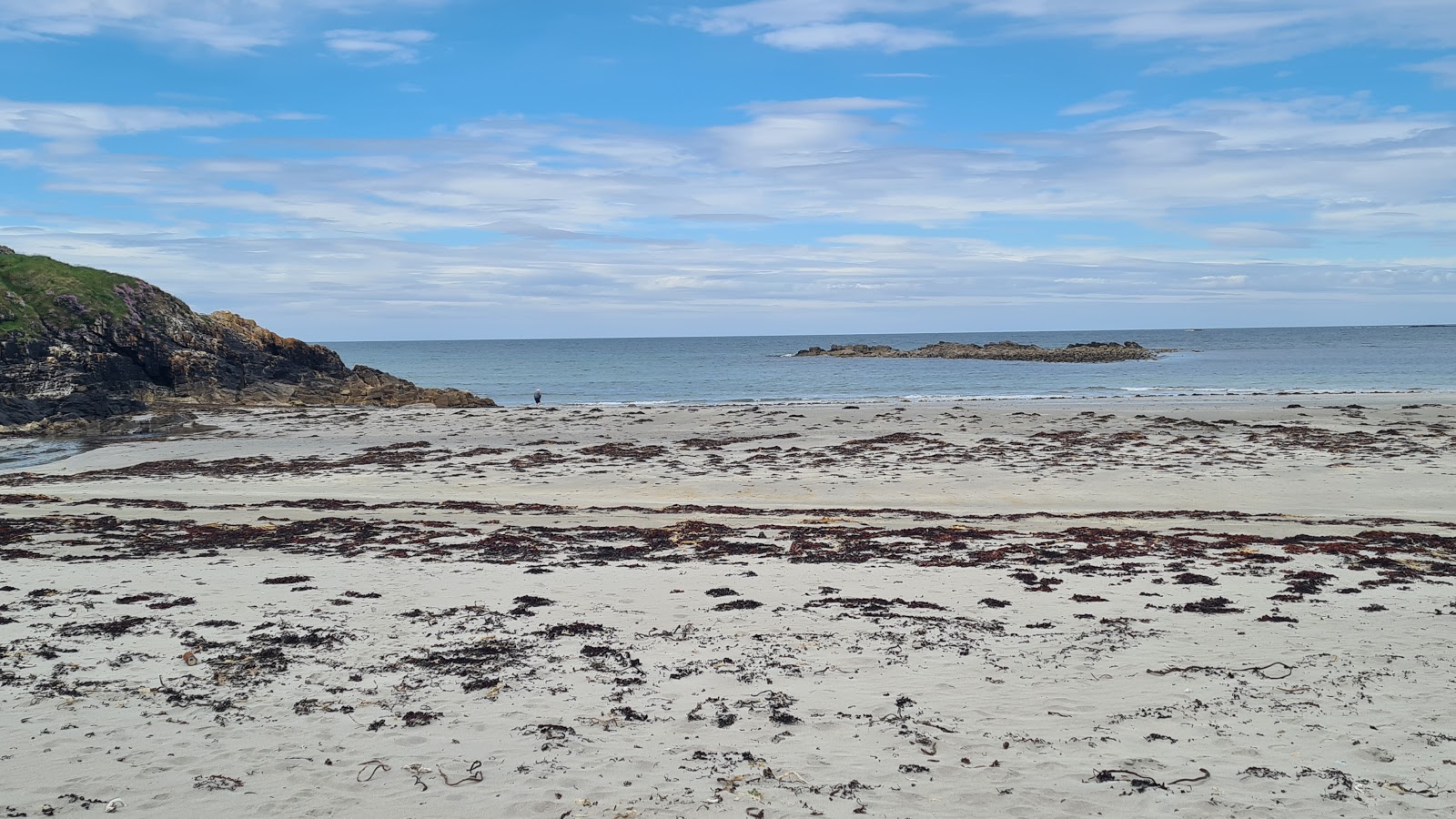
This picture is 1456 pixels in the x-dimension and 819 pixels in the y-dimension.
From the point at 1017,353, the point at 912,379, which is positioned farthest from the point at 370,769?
the point at 1017,353

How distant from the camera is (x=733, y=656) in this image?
6.34 m

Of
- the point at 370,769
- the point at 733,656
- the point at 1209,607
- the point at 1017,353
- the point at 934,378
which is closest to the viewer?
the point at 370,769

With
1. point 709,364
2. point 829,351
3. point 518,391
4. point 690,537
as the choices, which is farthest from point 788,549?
point 829,351

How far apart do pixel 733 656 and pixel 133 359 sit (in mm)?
36335

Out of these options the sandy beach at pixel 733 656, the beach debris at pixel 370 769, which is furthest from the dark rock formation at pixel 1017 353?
the beach debris at pixel 370 769

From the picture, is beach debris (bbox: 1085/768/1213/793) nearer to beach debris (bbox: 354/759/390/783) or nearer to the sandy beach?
the sandy beach

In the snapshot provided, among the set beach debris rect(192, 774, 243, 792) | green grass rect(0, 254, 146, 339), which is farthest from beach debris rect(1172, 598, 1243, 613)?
green grass rect(0, 254, 146, 339)

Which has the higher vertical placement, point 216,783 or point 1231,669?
point 1231,669

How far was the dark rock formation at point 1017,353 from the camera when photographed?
81.9 metres

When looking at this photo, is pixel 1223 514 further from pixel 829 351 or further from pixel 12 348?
pixel 829 351

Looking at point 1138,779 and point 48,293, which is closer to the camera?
point 1138,779

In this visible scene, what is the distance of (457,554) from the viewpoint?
33.3ft

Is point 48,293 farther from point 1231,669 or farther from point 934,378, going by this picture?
point 934,378

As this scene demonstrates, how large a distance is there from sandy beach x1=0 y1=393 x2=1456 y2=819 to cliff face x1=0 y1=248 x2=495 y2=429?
65.0ft
